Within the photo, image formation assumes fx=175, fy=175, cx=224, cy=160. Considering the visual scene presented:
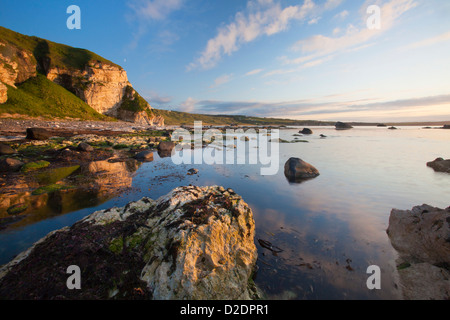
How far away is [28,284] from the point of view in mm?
4320

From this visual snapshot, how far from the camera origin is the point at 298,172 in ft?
57.3

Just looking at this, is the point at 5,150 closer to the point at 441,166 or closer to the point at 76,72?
the point at 441,166

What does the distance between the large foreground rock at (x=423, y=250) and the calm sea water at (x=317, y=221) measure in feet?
1.21

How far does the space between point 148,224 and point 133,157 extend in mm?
21235

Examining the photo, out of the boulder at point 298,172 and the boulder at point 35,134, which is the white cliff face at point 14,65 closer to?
the boulder at point 35,134

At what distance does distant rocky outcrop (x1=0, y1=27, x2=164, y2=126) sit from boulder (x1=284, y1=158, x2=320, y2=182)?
104661 millimetres

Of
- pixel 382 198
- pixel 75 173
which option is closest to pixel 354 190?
pixel 382 198

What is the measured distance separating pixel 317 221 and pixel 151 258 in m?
8.30

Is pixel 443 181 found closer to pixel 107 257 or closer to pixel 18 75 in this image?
pixel 107 257

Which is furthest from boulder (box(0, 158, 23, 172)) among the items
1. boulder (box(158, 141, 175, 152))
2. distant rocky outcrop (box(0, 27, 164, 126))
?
distant rocky outcrop (box(0, 27, 164, 126))

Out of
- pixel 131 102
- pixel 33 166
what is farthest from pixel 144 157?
pixel 131 102

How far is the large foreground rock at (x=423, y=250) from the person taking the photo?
504 cm
